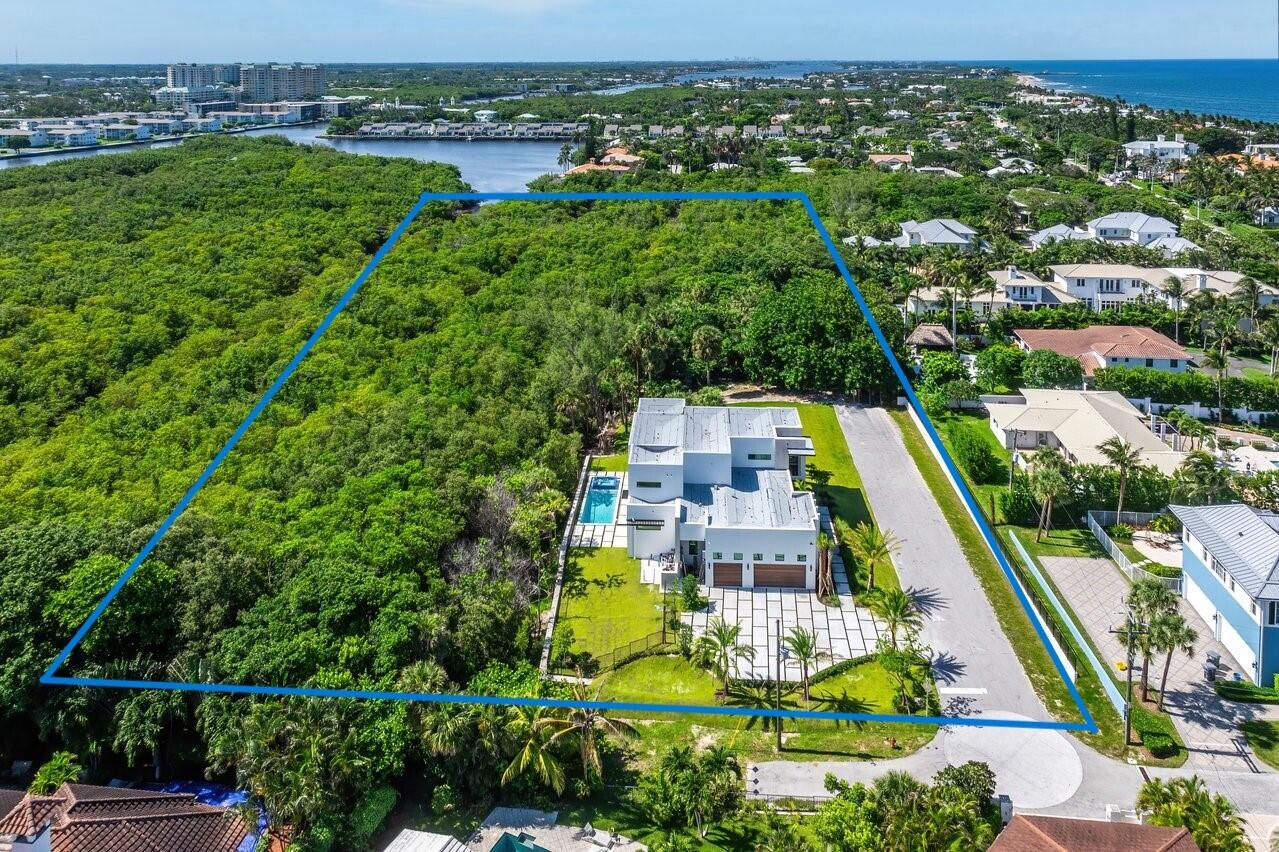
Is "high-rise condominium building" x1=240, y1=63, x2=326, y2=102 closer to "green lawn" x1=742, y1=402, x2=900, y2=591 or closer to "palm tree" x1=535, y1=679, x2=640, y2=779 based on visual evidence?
"green lawn" x1=742, y1=402, x2=900, y2=591

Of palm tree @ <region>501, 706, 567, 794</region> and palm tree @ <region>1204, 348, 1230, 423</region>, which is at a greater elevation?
palm tree @ <region>1204, 348, 1230, 423</region>

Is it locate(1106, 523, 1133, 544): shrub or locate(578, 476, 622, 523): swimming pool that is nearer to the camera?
locate(1106, 523, 1133, 544): shrub

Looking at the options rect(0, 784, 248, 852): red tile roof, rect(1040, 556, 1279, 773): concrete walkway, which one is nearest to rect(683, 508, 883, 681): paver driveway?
rect(1040, 556, 1279, 773): concrete walkway

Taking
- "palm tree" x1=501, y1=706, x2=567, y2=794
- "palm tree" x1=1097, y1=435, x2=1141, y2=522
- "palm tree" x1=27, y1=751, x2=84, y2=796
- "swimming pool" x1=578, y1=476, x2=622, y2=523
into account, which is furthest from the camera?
"swimming pool" x1=578, y1=476, x2=622, y2=523

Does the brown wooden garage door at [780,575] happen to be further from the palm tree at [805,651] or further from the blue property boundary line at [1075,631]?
the blue property boundary line at [1075,631]

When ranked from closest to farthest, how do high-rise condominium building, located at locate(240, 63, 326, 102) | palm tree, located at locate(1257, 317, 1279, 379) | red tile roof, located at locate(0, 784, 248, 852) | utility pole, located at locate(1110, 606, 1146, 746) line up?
red tile roof, located at locate(0, 784, 248, 852) → utility pole, located at locate(1110, 606, 1146, 746) → palm tree, located at locate(1257, 317, 1279, 379) → high-rise condominium building, located at locate(240, 63, 326, 102)

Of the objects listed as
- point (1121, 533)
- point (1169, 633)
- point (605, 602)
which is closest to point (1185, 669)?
point (1169, 633)

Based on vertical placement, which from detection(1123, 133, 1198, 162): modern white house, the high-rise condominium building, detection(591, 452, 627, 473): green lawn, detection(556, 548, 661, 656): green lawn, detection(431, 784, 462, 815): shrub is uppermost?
the high-rise condominium building

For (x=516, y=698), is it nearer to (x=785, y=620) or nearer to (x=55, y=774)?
(x=785, y=620)
